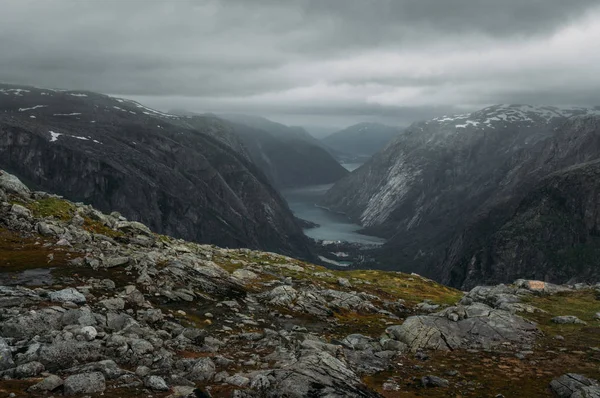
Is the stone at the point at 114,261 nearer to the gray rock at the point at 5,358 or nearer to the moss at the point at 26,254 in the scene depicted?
the moss at the point at 26,254

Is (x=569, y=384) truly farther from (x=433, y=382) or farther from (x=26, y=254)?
(x=26, y=254)

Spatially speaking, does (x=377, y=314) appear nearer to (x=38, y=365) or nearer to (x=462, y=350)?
(x=462, y=350)

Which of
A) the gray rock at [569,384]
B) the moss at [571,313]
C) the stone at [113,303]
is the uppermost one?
the stone at [113,303]

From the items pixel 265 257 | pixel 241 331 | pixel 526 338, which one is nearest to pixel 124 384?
pixel 241 331

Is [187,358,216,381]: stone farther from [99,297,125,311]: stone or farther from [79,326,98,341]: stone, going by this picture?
[99,297,125,311]: stone

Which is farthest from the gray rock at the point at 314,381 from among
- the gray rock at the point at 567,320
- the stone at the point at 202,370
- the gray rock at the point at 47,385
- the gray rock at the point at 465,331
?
the gray rock at the point at 567,320

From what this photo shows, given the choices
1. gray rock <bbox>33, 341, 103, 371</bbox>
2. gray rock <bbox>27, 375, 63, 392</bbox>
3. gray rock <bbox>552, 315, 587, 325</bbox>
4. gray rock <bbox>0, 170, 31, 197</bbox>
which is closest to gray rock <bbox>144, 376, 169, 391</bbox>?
gray rock <bbox>27, 375, 63, 392</bbox>
